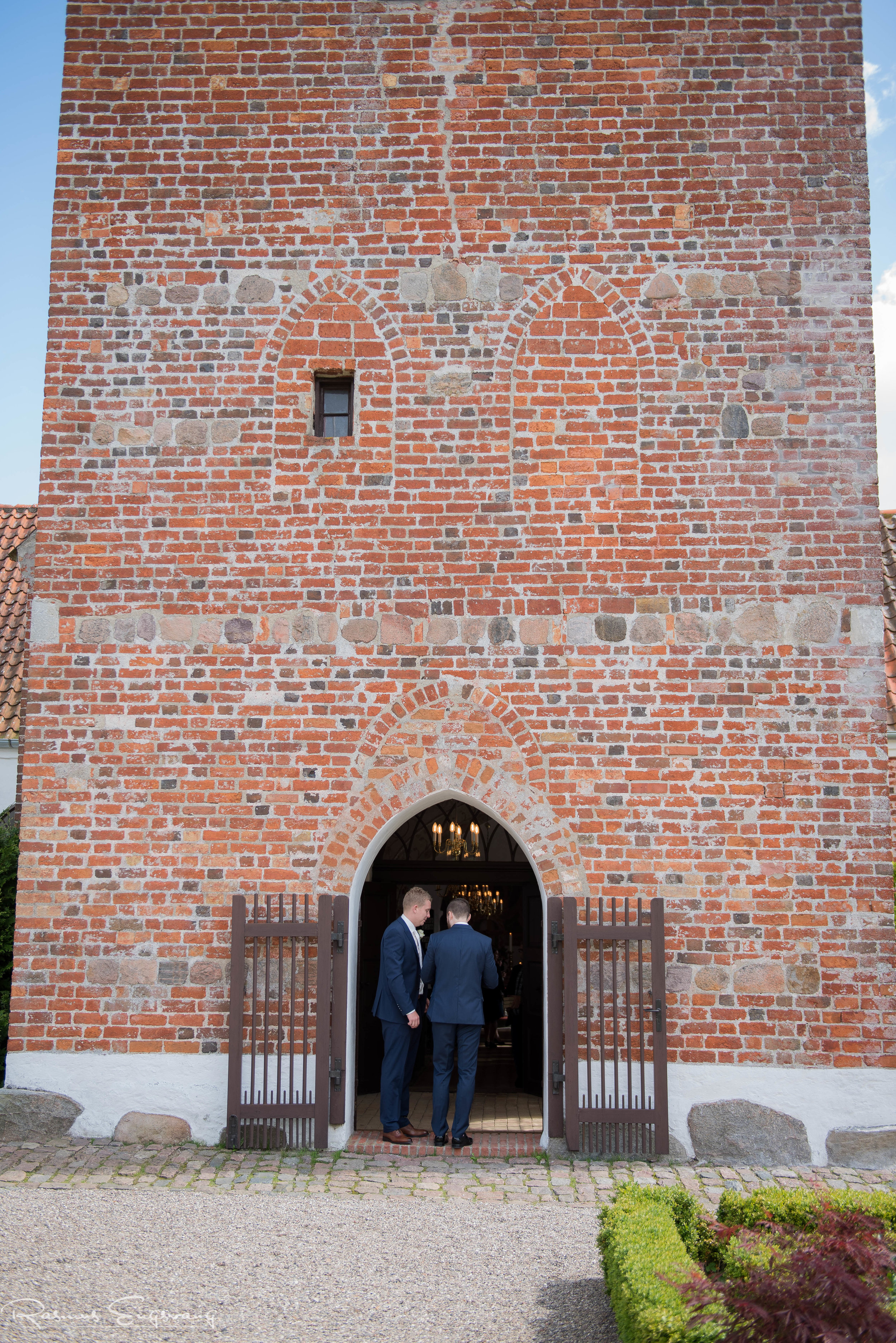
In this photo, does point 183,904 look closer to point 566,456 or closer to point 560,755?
point 560,755

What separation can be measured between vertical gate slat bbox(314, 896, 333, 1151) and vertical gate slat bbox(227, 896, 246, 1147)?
436 millimetres

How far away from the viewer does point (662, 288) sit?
23.2 feet

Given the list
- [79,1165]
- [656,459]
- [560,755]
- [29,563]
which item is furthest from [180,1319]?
[29,563]

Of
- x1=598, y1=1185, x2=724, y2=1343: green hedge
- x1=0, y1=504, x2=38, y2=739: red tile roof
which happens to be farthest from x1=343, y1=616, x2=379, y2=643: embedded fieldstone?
x1=0, y1=504, x2=38, y2=739: red tile roof

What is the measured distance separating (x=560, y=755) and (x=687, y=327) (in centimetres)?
306

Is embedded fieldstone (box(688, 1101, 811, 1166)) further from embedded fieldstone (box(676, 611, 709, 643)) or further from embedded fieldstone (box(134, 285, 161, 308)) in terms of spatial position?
embedded fieldstone (box(134, 285, 161, 308))

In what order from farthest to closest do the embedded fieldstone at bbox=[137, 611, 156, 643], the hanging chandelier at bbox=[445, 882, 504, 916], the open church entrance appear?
the hanging chandelier at bbox=[445, 882, 504, 916], the open church entrance, the embedded fieldstone at bbox=[137, 611, 156, 643]

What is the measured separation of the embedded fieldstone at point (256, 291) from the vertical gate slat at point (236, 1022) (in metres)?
4.05

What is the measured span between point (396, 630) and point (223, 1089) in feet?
10.3

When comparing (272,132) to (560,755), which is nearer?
(560,755)

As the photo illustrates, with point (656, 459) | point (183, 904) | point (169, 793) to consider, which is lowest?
point (183, 904)

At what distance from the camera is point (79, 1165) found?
6121 millimetres

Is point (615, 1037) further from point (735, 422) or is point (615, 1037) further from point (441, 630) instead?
point (735, 422)

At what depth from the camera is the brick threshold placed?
6.43 metres
